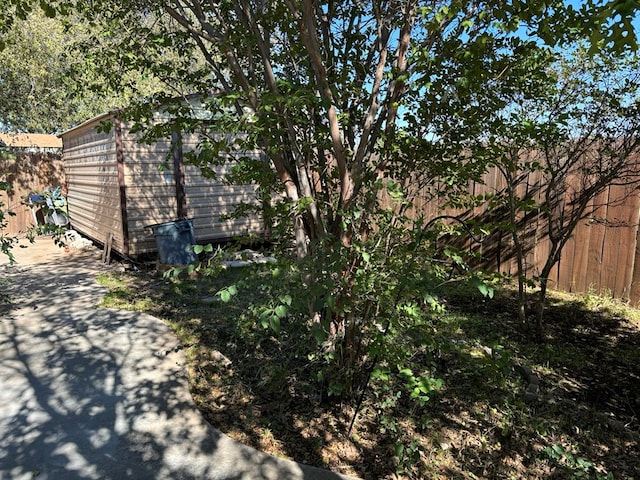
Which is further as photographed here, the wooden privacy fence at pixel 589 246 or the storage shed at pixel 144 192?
the storage shed at pixel 144 192

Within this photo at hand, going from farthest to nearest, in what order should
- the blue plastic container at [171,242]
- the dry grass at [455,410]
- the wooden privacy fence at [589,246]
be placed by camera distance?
1. the blue plastic container at [171,242]
2. the wooden privacy fence at [589,246]
3. the dry grass at [455,410]

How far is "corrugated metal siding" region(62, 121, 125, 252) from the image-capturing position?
7789 millimetres

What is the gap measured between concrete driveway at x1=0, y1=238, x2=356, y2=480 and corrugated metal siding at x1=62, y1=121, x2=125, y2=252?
3.24m

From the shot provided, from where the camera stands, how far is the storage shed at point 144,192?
24.4 feet

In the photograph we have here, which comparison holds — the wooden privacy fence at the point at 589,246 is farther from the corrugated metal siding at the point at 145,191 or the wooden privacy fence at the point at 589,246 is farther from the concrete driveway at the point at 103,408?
the corrugated metal siding at the point at 145,191

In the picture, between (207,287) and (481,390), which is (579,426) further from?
(207,287)

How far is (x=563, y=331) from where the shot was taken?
4602 millimetres

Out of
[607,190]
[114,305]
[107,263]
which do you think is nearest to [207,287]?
[114,305]

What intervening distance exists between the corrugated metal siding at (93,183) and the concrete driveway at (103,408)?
3.24 metres

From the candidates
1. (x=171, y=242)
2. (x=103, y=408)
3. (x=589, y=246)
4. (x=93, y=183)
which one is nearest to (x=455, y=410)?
(x=103, y=408)

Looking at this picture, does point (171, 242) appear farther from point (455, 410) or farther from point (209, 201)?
point (455, 410)

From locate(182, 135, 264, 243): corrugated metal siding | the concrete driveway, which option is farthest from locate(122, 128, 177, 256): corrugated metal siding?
the concrete driveway

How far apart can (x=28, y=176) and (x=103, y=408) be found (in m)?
12.2

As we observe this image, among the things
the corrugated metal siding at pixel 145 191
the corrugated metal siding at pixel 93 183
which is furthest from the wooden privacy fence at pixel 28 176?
the corrugated metal siding at pixel 145 191
